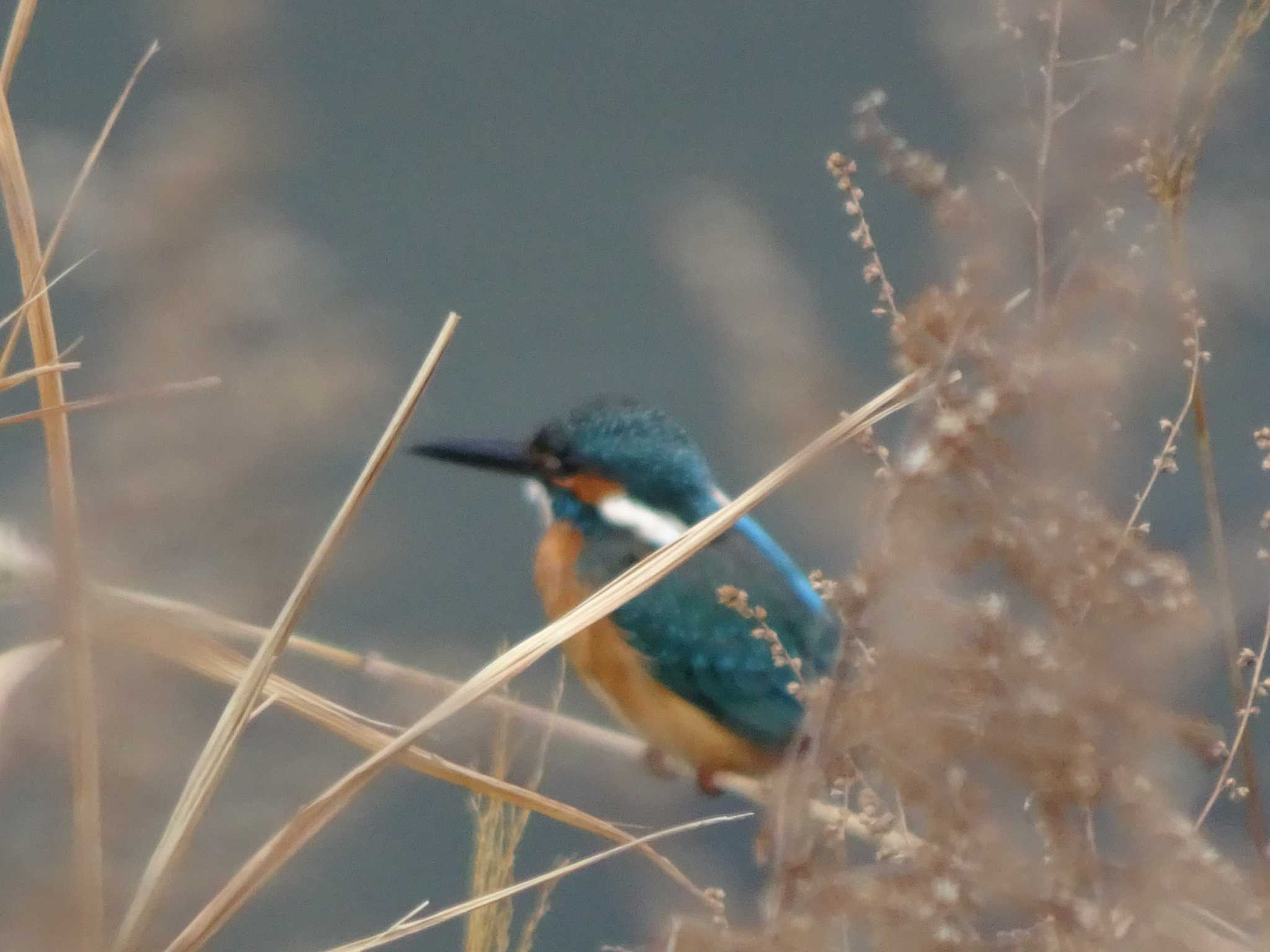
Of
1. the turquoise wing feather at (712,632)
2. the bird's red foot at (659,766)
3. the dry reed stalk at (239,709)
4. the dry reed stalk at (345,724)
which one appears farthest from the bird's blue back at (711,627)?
the dry reed stalk at (239,709)

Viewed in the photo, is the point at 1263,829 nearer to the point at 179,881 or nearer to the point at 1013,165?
the point at 1013,165

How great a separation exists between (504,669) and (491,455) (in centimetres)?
99

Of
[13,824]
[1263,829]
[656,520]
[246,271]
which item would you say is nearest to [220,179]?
[246,271]

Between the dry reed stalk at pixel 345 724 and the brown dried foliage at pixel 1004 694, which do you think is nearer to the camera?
the brown dried foliage at pixel 1004 694

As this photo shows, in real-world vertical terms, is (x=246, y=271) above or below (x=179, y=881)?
above

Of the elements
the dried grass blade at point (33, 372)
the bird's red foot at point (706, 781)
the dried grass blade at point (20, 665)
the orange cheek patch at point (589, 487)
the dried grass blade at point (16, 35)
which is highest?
the orange cheek patch at point (589, 487)

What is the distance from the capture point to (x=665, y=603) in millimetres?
1572

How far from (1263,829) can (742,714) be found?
907 millimetres

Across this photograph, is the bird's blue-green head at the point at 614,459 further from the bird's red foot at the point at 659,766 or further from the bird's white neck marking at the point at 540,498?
the bird's red foot at the point at 659,766

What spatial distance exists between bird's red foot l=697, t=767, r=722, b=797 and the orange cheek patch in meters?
0.29

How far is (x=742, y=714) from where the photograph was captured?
5.05ft

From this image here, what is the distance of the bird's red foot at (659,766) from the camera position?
164cm

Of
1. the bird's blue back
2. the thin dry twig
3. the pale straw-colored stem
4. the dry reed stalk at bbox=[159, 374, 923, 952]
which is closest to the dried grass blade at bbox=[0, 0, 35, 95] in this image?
the pale straw-colored stem

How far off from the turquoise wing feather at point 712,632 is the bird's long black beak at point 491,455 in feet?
0.35
